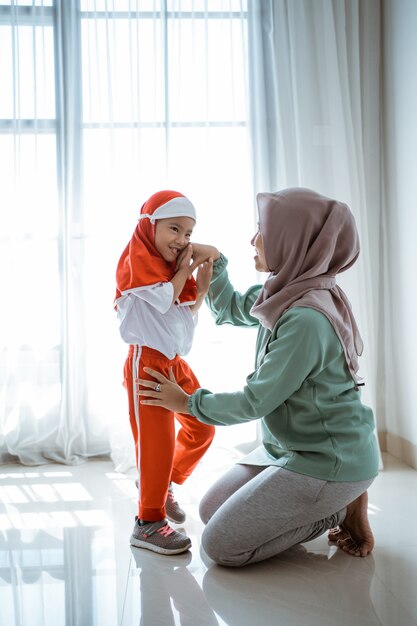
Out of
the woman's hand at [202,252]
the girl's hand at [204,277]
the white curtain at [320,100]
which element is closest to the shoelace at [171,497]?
the girl's hand at [204,277]

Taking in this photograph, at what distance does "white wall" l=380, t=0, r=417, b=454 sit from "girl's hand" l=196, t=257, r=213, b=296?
4.03ft

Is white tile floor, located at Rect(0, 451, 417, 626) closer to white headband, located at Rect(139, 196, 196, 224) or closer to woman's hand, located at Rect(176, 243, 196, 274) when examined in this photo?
woman's hand, located at Rect(176, 243, 196, 274)

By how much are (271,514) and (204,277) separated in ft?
2.71

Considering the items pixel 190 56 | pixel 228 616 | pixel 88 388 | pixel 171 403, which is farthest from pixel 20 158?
pixel 228 616

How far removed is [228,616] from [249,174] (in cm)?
222

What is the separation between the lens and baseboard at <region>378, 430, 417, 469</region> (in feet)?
10.5

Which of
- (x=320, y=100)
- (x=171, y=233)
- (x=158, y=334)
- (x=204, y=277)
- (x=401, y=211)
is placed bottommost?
(x=158, y=334)

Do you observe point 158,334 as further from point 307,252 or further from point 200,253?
point 307,252

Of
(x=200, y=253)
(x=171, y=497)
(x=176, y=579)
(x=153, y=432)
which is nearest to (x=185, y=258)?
(x=200, y=253)

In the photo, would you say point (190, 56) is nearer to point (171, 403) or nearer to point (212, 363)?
point (212, 363)

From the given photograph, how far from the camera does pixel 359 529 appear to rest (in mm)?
2141

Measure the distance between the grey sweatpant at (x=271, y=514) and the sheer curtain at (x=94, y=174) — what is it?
4.38 ft

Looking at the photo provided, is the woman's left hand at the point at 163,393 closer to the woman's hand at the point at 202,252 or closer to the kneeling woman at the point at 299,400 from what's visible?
the kneeling woman at the point at 299,400

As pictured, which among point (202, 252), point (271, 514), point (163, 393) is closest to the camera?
point (271, 514)
